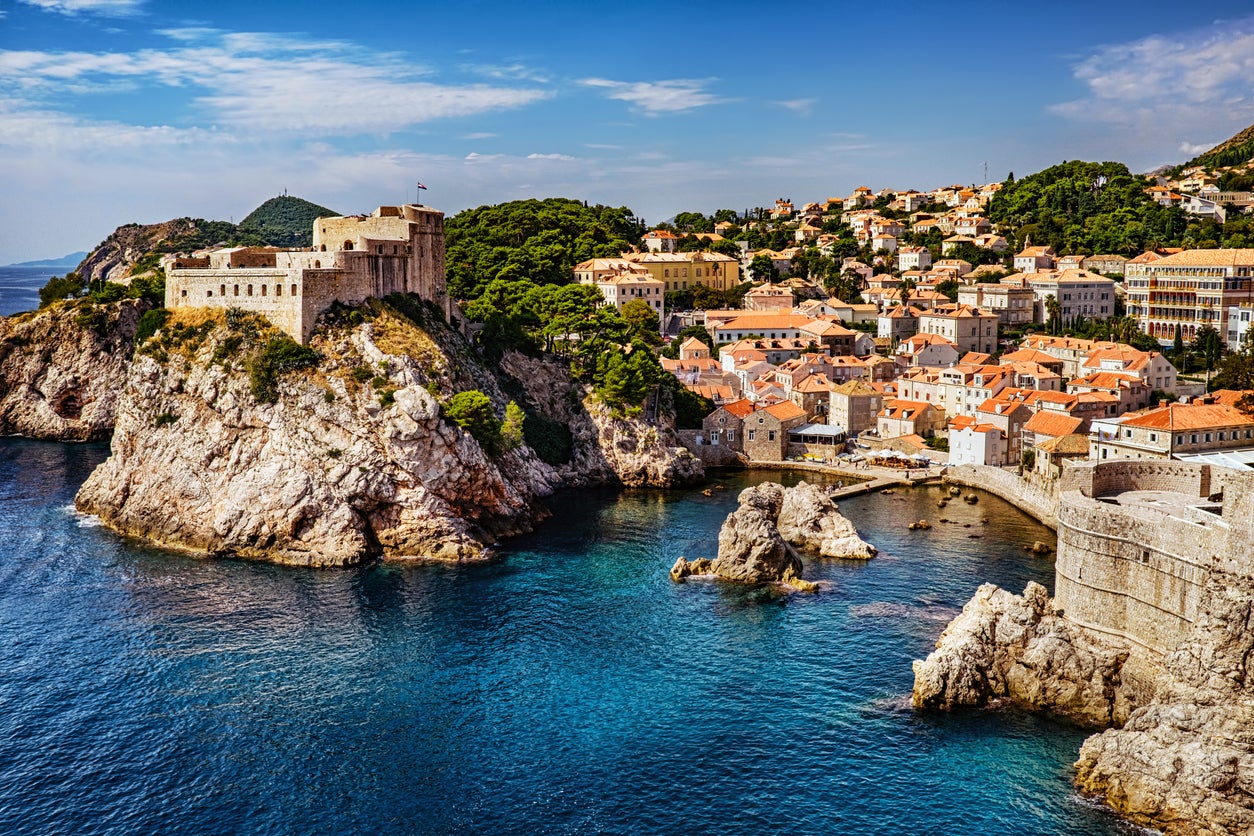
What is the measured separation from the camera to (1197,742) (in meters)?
26.3

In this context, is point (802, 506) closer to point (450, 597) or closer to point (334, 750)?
point (450, 597)

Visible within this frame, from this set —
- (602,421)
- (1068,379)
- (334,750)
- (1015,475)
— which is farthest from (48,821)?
(1068,379)

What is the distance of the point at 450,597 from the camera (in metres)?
42.4

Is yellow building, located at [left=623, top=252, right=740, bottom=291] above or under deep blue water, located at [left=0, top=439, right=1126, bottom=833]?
above

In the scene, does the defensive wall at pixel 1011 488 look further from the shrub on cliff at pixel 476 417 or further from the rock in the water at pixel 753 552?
the shrub on cliff at pixel 476 417

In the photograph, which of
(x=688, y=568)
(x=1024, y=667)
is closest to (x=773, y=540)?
(x=688, y=568)

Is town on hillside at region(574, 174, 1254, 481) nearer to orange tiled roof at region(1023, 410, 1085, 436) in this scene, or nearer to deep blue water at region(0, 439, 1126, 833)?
orange tiled roof at region(1023, 410, 1085, 436)

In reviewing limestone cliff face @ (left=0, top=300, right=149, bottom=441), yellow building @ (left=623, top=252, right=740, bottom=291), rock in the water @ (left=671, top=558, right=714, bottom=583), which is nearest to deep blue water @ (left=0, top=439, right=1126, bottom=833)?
rock in the water @ (left=671, top=558, right=714, bottom=583)

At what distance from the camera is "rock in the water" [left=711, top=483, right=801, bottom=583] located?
1741 inches

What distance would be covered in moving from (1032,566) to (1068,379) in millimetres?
34049

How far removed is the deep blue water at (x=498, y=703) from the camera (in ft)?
89.0

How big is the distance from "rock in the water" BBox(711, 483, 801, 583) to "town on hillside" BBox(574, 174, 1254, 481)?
57.6ft

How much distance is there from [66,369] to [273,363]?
3422 cm

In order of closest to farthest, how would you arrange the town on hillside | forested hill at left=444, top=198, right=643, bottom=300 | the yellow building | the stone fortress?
the stone fortress → the town on hillside → forested hill at left=444, top=198, right=643, bottom=300 → the yellow building
